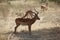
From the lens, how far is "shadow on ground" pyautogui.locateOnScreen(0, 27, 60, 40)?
2463mm

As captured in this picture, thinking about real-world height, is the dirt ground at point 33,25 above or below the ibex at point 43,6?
below

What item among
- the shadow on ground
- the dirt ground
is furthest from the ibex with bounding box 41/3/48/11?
the shadow on ground

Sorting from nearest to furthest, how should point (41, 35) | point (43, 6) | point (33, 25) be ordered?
point (41, 35) → point (33, 25) → point (43, 6)

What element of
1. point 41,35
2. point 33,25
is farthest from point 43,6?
point 41,35

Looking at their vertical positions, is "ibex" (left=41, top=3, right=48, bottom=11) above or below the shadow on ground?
above

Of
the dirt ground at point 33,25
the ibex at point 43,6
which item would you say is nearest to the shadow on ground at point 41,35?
the dirt ground at point 33,25

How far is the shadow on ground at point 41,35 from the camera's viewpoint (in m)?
2.46

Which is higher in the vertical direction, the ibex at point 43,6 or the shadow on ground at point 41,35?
the ibex at point 43,6

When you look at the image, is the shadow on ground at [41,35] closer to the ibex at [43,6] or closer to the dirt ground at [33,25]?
the dirt ground at [33,25]

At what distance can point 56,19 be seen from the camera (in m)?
2.99

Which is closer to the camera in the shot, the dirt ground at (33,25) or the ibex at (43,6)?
the dirt ground at (33,25)

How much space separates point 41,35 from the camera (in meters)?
2.54

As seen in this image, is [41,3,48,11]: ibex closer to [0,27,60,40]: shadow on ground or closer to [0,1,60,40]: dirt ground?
[0,1,60,40]: dirt ground

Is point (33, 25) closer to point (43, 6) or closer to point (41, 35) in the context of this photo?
point (41, 35)
